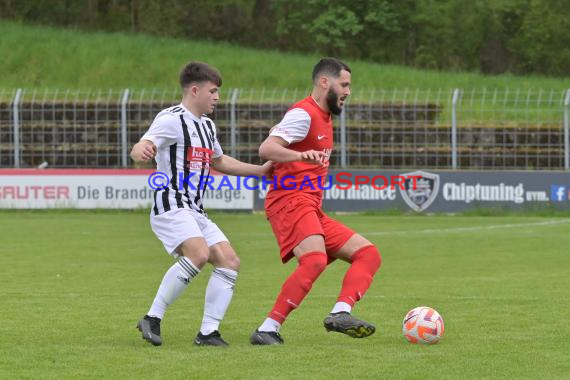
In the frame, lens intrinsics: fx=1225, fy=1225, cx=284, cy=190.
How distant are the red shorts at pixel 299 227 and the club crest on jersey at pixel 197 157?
56cm

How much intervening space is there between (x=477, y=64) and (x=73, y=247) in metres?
40.2

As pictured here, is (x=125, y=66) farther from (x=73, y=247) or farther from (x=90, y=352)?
(x=90, y=352)

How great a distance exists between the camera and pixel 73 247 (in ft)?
57.4

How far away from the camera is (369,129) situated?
26.2m

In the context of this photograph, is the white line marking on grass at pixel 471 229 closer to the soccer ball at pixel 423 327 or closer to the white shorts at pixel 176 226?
the soccer ball at pixel 423 327

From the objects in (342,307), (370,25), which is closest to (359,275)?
(342,307)

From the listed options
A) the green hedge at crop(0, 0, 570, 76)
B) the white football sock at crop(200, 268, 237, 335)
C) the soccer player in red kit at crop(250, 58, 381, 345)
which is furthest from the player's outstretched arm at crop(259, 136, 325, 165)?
the green hedge at crop(0, 0, 570, 76)

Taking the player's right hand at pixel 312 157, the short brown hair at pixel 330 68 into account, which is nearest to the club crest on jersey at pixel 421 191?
the short brown hair at pixel 330 68

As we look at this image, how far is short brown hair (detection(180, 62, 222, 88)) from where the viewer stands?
8.37m

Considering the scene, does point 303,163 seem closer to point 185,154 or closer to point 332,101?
point 332,101

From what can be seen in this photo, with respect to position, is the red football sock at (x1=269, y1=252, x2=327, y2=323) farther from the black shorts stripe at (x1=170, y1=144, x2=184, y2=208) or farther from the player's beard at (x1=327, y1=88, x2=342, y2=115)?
the player's beard at (x1=327, y1=88, x2=342, y2=115)

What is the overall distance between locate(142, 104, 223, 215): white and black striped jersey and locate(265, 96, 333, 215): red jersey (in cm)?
53

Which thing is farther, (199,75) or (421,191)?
(421,191)

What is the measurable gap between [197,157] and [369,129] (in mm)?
18052
